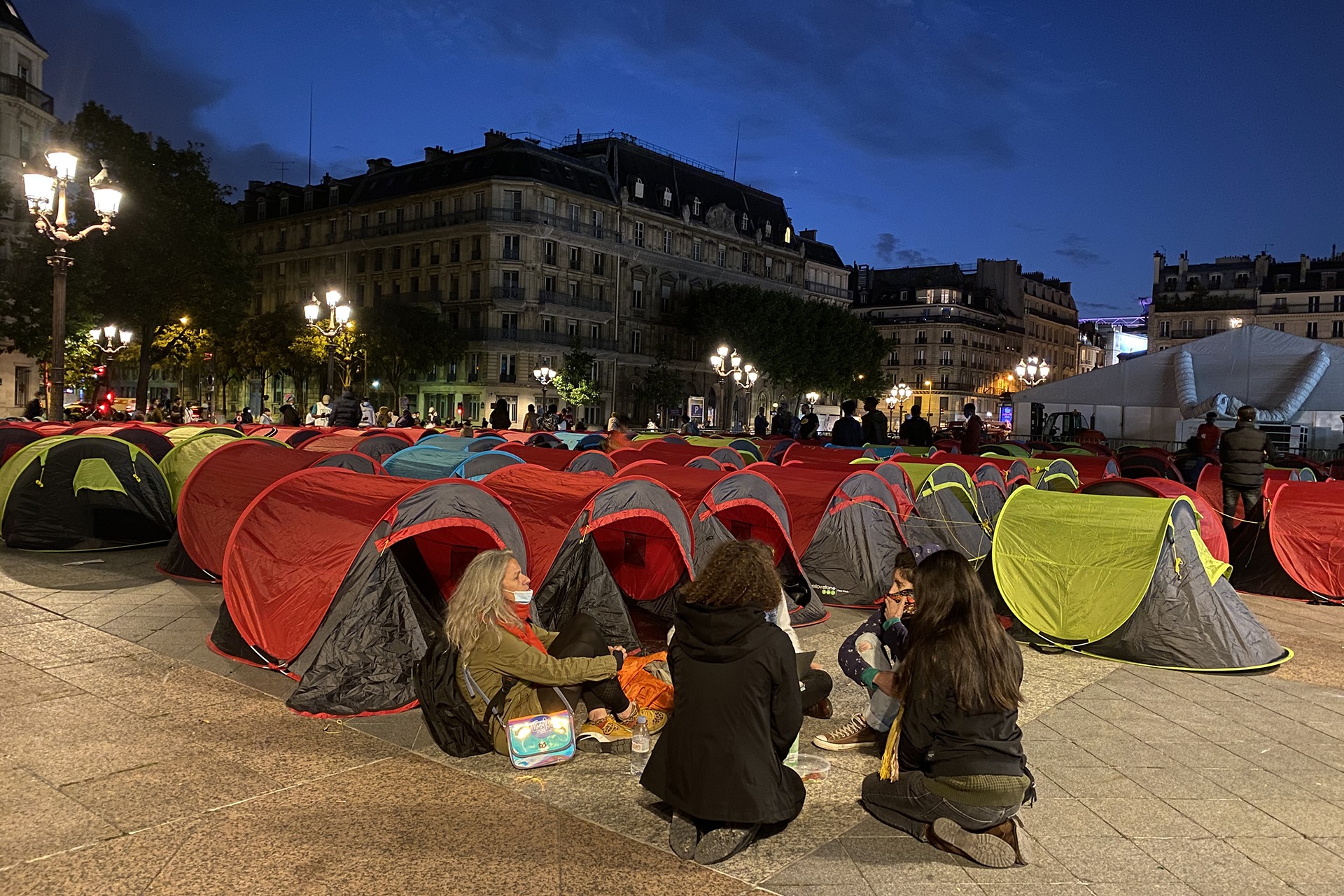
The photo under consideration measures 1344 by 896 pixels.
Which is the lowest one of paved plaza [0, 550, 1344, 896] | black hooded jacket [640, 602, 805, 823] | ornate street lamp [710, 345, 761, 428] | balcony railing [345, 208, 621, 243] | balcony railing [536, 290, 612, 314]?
paved plaza [0, 550, 1344, 896]

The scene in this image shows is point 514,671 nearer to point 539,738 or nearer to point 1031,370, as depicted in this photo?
point 539,738

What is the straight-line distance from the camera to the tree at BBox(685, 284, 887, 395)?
63750mm

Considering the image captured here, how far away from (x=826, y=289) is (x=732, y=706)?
83.4 metres

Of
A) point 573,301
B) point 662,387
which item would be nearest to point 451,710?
point 573,301

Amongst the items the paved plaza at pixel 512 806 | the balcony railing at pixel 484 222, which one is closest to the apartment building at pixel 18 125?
the balcony railing at pixel 484 222

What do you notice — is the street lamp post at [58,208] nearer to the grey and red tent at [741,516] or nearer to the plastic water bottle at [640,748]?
the grey and red tent at [741,516]

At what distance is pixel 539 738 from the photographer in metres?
5.43

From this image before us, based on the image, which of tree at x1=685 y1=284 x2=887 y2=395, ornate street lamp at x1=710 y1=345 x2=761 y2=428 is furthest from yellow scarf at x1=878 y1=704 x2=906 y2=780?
tree at x1=685 y1=284 x2=887 y2=395

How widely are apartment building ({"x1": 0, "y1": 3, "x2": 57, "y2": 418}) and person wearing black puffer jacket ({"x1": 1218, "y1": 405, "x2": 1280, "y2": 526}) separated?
44.3m

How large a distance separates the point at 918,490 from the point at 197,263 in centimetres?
3523

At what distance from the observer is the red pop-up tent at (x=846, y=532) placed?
10.9 metres

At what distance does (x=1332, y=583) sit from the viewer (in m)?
11.3

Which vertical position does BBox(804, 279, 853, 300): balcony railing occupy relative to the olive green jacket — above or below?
above

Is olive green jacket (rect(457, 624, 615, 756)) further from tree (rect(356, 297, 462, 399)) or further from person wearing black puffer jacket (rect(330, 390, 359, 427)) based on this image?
tree (rect(356, 297, 462, 399))
